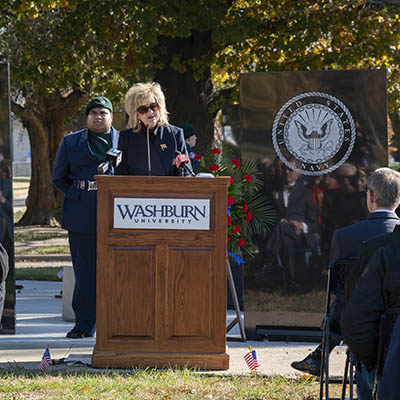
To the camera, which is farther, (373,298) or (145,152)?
(145,152)

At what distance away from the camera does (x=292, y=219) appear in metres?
7.51

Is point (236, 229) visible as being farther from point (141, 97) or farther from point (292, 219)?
point (141, 97)

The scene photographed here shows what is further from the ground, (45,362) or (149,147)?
(149,147)

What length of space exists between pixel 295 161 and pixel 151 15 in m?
7.51

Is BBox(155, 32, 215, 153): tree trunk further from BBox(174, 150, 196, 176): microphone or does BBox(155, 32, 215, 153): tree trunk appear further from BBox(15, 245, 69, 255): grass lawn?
BBox(174, 150, 196, 176): microphone

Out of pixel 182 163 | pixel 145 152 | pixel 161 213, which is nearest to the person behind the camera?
pixel 161 213

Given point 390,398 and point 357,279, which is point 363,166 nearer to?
point 357,279

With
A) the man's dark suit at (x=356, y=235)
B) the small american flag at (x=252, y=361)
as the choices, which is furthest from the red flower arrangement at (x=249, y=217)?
the man's dark suit at (x=356, y=235)

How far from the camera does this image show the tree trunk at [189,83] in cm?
1458

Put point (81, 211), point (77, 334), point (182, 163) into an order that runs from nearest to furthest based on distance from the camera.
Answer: point (182, 163) → point (81, 211) → point (77, 334)

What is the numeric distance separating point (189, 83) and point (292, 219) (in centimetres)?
790

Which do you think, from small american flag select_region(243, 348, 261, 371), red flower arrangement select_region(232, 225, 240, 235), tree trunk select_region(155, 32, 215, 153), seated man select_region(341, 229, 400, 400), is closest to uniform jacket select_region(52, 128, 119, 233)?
red flower arrangement select_region(232, 225, 240, 235)

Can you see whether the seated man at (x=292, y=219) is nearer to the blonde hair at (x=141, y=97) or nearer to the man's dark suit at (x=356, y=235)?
the blonde hair at (x=141, y=97)

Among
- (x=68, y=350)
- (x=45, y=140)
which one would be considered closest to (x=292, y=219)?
(x=68, y=350)
